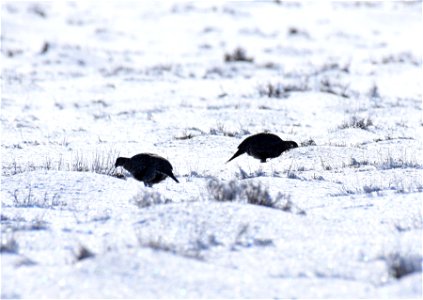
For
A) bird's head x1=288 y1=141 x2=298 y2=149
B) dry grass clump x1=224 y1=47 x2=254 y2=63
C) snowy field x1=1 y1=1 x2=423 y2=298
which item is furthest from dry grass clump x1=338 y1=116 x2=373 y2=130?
dry grass clump x1=224 y1=47 x2=254 y2=63

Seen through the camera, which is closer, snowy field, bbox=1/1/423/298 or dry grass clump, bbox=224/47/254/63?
snowy field, bbox=1/1/423/298

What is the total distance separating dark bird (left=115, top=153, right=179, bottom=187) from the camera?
314 inches

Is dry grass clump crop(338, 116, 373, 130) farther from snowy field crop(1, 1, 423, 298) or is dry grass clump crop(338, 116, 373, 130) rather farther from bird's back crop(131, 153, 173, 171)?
bird's back crop(131, 153, 173, 171)

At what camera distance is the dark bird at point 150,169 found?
26.2 feet

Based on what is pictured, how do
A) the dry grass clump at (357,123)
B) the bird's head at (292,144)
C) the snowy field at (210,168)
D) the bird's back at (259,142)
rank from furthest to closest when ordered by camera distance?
the dry grass clump at (357,123)
the bird's head at (292,144)
the bird's back at (259,142)
the snowy field at (210,168)

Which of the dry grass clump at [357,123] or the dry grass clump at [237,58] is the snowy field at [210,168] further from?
the dry grass clump at [237,58]

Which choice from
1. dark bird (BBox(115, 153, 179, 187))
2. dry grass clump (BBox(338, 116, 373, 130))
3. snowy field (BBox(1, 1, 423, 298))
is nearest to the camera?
snowy field (BBox(1, 1, 423, 298))

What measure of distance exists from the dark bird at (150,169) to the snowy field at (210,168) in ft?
0.72

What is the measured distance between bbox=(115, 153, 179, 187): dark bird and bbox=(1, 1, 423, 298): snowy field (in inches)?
8.6

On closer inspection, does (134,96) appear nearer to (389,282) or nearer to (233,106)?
(233,106)

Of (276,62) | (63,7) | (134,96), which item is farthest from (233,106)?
(63,7)

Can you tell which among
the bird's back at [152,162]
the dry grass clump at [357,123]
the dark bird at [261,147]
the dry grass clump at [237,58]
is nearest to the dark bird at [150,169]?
the bird's back at [152,162]

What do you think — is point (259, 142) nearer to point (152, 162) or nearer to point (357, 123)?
point (152, 162)

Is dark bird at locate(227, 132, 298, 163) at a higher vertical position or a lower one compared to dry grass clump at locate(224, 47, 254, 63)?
lower
